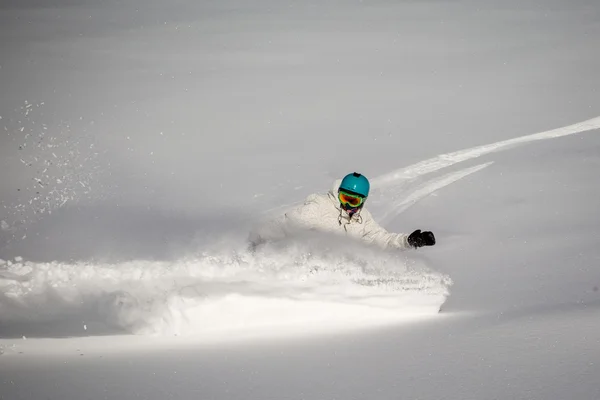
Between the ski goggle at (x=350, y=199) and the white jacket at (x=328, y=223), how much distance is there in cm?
15

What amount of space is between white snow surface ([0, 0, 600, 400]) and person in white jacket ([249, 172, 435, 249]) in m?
0.19

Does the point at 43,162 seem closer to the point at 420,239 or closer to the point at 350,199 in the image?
the point at 350,199

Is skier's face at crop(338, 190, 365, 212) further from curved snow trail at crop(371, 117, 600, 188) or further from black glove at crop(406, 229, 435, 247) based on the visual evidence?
curved snow trail at crop(371, 117, 600, 188)

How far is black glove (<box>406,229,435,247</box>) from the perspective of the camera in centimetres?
708

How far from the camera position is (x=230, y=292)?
659 cm

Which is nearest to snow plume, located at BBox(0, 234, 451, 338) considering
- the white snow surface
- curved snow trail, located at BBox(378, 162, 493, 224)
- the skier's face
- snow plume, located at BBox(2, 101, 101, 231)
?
the white snow surface

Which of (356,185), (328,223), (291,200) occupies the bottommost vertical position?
(328,223)

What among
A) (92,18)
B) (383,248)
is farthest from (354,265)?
(92,18)

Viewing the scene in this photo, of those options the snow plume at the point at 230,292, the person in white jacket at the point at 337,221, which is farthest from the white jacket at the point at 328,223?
the snow plume at the point at 230,292

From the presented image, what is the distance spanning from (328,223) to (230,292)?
4.81 feet

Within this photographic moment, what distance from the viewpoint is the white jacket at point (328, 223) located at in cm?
759

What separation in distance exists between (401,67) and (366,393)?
589 inches

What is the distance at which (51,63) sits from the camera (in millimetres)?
18156

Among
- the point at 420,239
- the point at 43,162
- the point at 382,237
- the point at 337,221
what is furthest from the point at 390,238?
the point at 43,162
